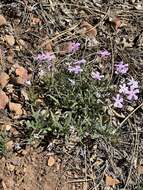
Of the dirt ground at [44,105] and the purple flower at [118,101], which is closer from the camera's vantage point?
the dirt ground at [44,105]

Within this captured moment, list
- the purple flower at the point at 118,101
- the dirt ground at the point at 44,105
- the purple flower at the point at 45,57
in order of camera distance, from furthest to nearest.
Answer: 1. the purple flower at the point at 45,57
2. the purple flower at the point at 118,101
3. the dirt ground at the point at 44,105

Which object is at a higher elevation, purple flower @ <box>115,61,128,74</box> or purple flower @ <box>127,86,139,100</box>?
purple flower @ <box>115,61,128,74</box>

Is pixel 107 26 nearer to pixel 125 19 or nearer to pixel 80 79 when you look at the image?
pixel 125 19

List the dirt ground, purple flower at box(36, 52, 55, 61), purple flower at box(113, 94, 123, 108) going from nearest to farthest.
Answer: the dirt ground, purple flower at box(113, 94, 123, 108), purple flower at box(36, 52, 55, 61)

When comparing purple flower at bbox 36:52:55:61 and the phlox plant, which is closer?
the phlox plant

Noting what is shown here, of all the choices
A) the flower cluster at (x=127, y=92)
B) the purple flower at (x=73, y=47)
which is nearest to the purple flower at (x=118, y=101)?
the flower cluster at (x=127, y=92)

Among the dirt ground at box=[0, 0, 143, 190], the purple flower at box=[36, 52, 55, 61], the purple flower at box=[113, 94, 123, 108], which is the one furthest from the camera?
the purple flower at box=[36, 52, 55, 61]

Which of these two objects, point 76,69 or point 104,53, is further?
point 104,53

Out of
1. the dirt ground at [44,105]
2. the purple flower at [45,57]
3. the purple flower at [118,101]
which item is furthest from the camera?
the purple flower at [45,57]

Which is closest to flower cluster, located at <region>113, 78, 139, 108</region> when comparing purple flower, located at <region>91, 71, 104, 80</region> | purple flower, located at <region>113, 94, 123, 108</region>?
purple flower, located at <region>113, 94, 123, 108</region>

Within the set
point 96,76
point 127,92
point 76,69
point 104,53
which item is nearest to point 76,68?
point 76,69

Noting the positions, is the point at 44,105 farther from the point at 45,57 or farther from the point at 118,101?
the point at 118,101

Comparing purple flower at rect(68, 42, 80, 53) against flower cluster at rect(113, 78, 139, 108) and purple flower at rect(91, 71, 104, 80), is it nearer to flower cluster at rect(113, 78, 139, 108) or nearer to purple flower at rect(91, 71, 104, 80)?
purple flower at rect(91, 71, 104, 80)

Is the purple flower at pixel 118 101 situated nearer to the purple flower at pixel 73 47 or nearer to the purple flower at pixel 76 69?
the purple flower at pixel 76 69
